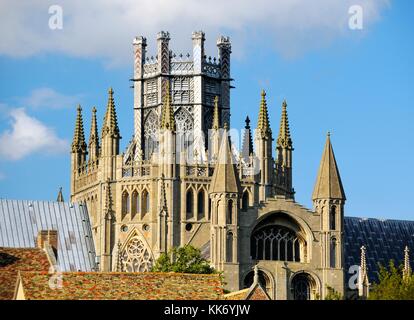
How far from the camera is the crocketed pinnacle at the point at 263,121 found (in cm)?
13200

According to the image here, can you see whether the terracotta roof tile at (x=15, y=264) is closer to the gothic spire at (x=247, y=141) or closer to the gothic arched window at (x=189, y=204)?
the gothic arched window at (x=189, y=204)

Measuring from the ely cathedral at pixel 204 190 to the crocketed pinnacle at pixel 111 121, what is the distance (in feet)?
0.22

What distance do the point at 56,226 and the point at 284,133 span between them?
57.6 feet

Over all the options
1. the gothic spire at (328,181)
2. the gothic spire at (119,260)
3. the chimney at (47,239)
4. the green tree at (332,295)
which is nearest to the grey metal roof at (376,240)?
the gothic spire at (328,181)

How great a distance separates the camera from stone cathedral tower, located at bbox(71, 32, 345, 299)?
119625mm

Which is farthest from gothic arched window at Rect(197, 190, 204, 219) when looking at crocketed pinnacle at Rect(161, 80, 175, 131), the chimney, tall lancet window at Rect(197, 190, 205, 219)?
the chimney

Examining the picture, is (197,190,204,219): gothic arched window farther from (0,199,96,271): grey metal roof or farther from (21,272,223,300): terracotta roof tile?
(21,272,223,300): terracotta roof tile

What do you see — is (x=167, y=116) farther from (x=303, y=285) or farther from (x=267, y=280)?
(x=303, y=285)

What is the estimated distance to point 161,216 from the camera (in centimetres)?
12750

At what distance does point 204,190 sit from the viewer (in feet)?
424

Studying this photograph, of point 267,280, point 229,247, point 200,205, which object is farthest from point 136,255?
point 229,247

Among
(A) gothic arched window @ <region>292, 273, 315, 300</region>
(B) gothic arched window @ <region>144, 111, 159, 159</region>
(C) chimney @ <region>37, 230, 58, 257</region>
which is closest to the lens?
(C) chimney @ <region>37, 230, 58, 257</region>

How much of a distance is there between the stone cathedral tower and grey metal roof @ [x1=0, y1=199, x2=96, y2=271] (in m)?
0.94
